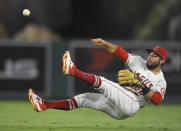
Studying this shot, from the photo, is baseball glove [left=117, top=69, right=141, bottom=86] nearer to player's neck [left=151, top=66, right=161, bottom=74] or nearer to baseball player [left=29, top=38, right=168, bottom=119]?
baseball player [left=29, top=38, right=168, bottom=119]

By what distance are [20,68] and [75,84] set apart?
1700mm

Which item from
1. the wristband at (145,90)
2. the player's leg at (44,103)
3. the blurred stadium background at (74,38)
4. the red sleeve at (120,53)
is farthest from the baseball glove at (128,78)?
the blurred stadium background at (74,38)

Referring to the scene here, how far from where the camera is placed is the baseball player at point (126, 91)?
28.2 feet

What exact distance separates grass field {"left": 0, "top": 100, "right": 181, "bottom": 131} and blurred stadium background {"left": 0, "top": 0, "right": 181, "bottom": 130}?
1.65m

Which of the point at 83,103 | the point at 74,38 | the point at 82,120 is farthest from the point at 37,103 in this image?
the point at 74,38

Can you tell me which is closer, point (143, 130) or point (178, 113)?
point (143, 130)

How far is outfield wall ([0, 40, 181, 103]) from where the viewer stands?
15.4m

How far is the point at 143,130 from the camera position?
911cm

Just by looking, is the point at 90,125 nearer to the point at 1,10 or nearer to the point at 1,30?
the point at 1,30

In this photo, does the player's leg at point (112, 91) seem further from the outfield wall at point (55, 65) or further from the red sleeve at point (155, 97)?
the outfield wall at point (55, 65)

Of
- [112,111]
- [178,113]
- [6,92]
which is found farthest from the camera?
[6,92]

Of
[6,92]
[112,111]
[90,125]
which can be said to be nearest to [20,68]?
[6,92]

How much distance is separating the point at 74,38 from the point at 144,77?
12953mm

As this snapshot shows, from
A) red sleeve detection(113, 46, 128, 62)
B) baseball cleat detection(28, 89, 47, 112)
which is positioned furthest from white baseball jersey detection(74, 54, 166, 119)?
baseball cleat detection(28, 89, 47, 112)
